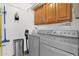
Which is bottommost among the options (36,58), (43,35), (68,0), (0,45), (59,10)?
(36,58)

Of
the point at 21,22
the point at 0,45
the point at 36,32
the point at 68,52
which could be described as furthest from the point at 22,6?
the point at 68,52

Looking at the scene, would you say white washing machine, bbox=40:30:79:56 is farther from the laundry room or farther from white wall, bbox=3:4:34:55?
white wall, bbox=3:4:34:55

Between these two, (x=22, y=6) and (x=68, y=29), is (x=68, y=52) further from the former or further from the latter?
(x=22, y=6)

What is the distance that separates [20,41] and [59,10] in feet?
1.73

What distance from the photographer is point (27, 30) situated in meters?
1.62

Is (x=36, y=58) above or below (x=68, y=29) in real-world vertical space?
below

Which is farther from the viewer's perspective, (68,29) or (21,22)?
(21,22)

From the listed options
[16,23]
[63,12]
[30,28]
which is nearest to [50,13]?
[63,12]

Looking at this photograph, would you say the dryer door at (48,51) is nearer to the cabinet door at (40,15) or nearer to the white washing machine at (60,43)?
the white washing machine at (60,43)

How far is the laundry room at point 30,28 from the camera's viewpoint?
5.16 feet

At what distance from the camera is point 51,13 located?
1.59 meters

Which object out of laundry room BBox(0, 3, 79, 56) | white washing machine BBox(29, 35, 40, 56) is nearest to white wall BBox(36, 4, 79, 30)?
laundry room BBox(0, 3, 79, 56)

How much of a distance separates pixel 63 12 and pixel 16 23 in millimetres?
513

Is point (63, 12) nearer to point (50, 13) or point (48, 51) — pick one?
point (50, 13)
